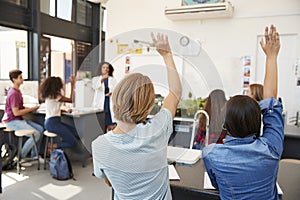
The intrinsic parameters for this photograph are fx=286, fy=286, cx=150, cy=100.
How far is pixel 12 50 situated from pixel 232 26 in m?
3.68

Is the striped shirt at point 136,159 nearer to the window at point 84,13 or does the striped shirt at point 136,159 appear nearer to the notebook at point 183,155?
the notebook at point 183,155

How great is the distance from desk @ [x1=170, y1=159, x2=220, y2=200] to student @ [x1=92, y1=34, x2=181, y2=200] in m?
0.28

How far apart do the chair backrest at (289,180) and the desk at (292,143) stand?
1.03 metres

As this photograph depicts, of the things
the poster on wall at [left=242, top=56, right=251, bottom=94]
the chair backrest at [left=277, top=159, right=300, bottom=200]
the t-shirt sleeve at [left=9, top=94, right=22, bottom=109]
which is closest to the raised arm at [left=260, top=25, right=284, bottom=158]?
the chair backrest at [left=277, top=159, right=300, bottom=200]

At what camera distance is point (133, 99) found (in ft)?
3.29

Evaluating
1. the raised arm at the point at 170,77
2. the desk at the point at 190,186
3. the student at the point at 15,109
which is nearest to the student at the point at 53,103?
the student at the point at 15,109

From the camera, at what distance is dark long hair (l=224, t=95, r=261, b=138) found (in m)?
1.10

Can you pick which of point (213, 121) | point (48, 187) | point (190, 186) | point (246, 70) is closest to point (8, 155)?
point (48, 187)

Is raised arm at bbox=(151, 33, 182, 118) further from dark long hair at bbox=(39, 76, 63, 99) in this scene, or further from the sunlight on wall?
dark long hair at bbox=(39, 76, 63, 99)

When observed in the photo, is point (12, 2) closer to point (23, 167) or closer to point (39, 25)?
point (39, 25)

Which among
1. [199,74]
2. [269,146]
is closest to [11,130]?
[199,74]

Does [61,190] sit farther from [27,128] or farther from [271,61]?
[271,61]

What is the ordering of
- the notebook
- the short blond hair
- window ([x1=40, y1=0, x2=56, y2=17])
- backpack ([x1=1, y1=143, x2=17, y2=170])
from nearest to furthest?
the short blond hair
the notebook
backpack ([x1=1, y1=143, x2=17, y2=170])
window ([x1=40, y1=0, x2=56, y2=17])

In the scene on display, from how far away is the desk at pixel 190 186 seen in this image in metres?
1.31
